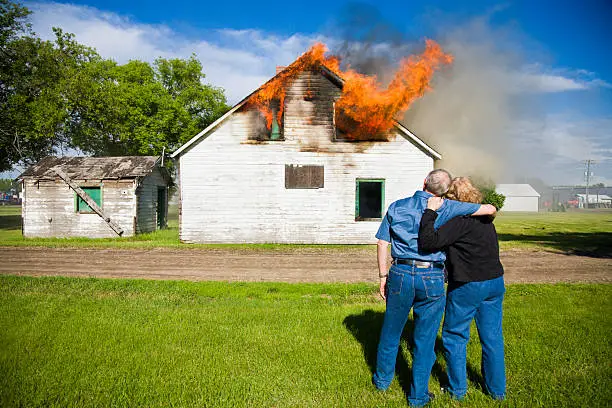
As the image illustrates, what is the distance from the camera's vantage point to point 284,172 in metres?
17.7

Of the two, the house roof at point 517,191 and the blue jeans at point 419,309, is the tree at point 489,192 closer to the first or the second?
the blue jeans at point 419,309

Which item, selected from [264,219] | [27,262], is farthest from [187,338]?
[264,219]

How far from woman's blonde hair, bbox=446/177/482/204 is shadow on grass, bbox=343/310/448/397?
200 cm

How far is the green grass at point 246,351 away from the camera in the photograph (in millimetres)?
3971

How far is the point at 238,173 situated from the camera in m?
17.6

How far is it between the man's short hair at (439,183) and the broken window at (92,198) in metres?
19.6

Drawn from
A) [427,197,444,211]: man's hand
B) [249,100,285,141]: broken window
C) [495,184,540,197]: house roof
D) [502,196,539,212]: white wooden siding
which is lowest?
[502,196,539,212]: white wooden siding

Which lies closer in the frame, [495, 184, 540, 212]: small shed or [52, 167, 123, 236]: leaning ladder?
[52, 167, 123, 236]: leaning ladder

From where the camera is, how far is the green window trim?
19.9 m

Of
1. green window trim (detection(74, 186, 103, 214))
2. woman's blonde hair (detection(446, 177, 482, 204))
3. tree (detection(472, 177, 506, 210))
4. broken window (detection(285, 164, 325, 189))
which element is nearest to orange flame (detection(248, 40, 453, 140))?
broken window (detection(285, 164, 325, 189))

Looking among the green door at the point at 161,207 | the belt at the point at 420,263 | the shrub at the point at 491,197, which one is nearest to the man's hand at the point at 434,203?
the belt at the point at 420,263

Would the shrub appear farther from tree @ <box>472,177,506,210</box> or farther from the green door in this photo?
the green door

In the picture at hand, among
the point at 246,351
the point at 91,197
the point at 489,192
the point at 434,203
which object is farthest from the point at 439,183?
Answer: the point at 489,192

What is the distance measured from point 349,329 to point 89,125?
105 ft
